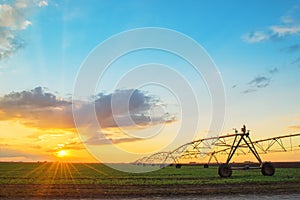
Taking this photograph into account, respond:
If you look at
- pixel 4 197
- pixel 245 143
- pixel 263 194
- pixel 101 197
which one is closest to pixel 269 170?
pixel 245 143

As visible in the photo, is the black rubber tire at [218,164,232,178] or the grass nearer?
the grass

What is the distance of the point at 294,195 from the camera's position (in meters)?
22.8

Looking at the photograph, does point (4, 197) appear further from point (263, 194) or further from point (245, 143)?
point (245, 143)

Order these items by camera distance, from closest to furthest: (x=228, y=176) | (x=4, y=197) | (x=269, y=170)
→ (x=4, y=197)
(x=228, y=176)
(x=269, y=170)

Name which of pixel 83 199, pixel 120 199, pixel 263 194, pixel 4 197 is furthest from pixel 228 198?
pixel 4 197

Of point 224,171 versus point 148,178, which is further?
point 148,178

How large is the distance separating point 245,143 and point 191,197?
2265 cm

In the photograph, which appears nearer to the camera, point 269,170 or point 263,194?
point 263,194

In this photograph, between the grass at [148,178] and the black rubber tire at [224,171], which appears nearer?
the grass at [148,178]

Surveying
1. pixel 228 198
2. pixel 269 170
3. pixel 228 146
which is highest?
pixel 228 146

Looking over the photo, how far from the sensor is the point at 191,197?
22078 millimetres

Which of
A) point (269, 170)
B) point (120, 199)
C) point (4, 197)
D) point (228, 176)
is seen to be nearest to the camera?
point (120, 199)

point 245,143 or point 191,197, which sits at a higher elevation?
point 245,143

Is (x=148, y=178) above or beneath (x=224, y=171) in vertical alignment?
beneath
